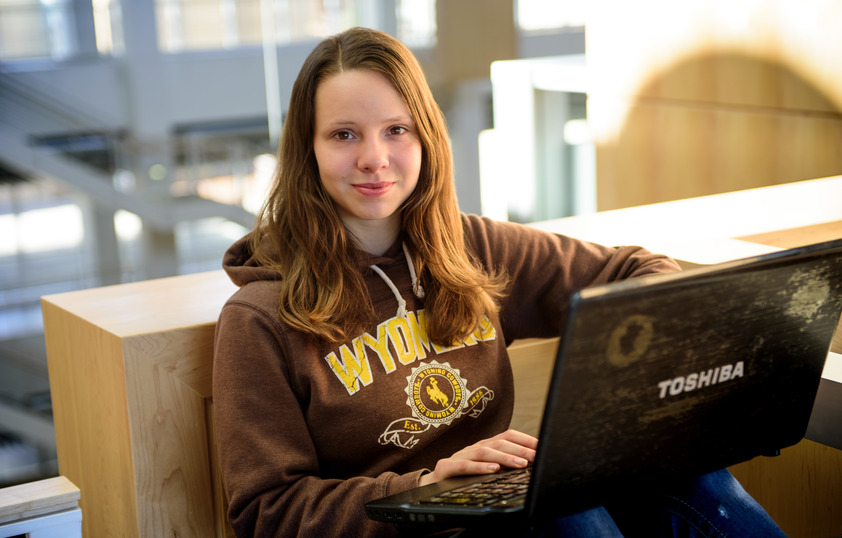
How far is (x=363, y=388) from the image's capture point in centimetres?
120

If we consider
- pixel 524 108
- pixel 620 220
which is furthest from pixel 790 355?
pixel 524 108

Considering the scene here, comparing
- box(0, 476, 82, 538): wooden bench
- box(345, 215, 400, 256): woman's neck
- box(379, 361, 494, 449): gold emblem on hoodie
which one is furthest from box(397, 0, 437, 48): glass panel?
box(0, 476, 82, 538): wooden bench

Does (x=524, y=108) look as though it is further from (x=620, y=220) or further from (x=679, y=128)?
(x=620, y=220)

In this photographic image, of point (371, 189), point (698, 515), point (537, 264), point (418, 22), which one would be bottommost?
point (698, 515)

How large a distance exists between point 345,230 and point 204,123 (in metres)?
6.52

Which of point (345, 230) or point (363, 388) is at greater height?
point (345, 230)

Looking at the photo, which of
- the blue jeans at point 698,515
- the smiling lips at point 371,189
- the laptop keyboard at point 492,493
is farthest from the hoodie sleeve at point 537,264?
the laptop keyboard at point 492,493

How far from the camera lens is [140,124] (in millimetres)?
7234

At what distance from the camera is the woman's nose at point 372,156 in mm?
1212

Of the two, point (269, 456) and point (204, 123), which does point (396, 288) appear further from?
point (204, 123)

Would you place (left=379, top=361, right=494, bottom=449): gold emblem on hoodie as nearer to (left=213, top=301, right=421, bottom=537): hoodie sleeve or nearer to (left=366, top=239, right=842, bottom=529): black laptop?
(left=213, top=301, right=421, bottom=537): hoodie sleeve

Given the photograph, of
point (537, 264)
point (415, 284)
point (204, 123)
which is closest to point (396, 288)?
point (415, 284)

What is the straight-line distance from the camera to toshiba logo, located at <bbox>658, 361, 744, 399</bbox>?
0.77 m

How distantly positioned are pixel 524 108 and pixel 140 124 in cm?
400
